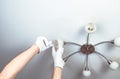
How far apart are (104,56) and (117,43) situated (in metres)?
0.17

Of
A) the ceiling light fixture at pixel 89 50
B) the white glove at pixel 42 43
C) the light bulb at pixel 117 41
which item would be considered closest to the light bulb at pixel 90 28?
the ceiling light fixture at pixel 89 50

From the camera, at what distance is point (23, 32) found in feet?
4.55

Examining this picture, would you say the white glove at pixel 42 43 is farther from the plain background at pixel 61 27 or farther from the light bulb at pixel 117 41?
the light bulb at pixel 117 41

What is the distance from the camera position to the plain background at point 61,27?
1.24 m

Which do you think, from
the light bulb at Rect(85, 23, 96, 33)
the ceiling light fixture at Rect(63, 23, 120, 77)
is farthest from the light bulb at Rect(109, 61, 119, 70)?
the light bulb at Rect(85, 23, 96, 33)

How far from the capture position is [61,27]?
1.32 meters

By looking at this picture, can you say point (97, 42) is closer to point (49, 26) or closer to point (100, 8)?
point (100, 8)

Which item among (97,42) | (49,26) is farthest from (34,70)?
(97,42)

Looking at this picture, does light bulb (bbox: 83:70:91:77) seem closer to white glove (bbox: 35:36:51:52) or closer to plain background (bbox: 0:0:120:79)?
plain background (bbox: 0:0:120:79)

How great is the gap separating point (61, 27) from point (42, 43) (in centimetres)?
17

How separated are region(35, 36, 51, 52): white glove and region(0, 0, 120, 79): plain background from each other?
7 cm

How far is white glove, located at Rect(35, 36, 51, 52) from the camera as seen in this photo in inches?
50.6

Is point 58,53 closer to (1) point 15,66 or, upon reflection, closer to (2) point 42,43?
(2) point 42,43

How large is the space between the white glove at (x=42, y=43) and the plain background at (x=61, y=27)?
0.22 feet
